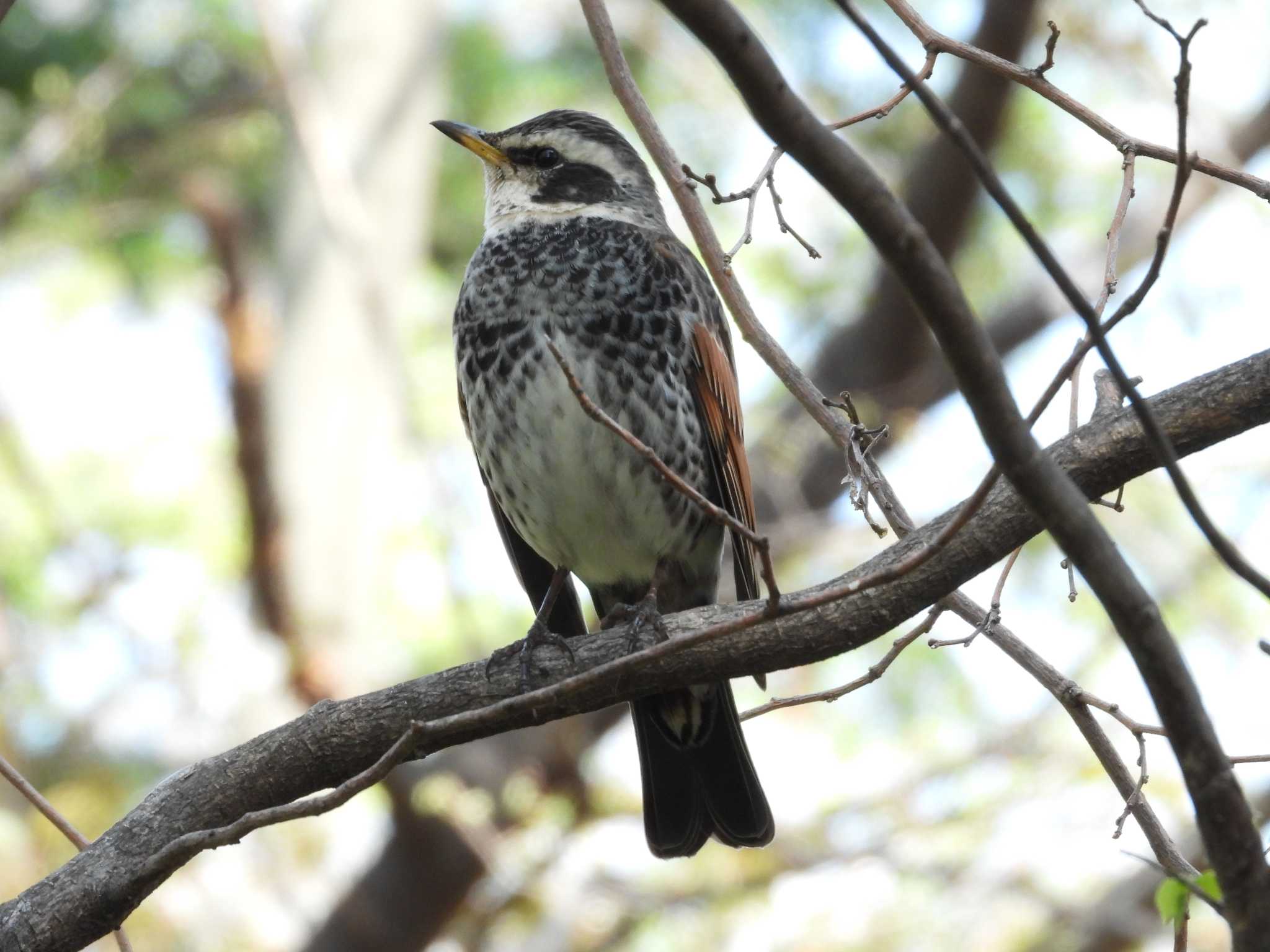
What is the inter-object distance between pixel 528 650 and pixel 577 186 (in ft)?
5.61

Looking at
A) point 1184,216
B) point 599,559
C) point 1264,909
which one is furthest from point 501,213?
point 1184,216

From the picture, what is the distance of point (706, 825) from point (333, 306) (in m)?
5.21

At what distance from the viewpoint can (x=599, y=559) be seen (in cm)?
423

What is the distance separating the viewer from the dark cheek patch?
177 inches

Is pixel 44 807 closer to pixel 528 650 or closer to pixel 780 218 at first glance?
pixel 528 650

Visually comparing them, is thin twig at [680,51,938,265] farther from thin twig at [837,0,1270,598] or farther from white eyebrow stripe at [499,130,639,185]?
white eyebrow stripe at [499,130,639,185]

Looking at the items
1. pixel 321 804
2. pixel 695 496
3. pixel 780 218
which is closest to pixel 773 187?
pixel 780 218

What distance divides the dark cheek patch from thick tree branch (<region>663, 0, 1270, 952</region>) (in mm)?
2617

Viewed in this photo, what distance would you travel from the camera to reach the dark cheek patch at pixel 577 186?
4500mm

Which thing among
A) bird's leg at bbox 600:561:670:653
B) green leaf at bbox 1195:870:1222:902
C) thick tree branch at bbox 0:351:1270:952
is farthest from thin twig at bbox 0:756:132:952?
green leaf at bbox 1195:870:1222:902

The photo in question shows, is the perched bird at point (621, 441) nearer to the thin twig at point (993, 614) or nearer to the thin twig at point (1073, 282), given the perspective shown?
the thin twig at point (993, 614)

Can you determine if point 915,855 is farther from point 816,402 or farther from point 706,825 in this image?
point 816,402

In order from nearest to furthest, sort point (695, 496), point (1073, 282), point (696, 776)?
point (1073, 282) < point (695, 496) < point (696, 776)

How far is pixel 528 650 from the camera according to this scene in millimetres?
3539
